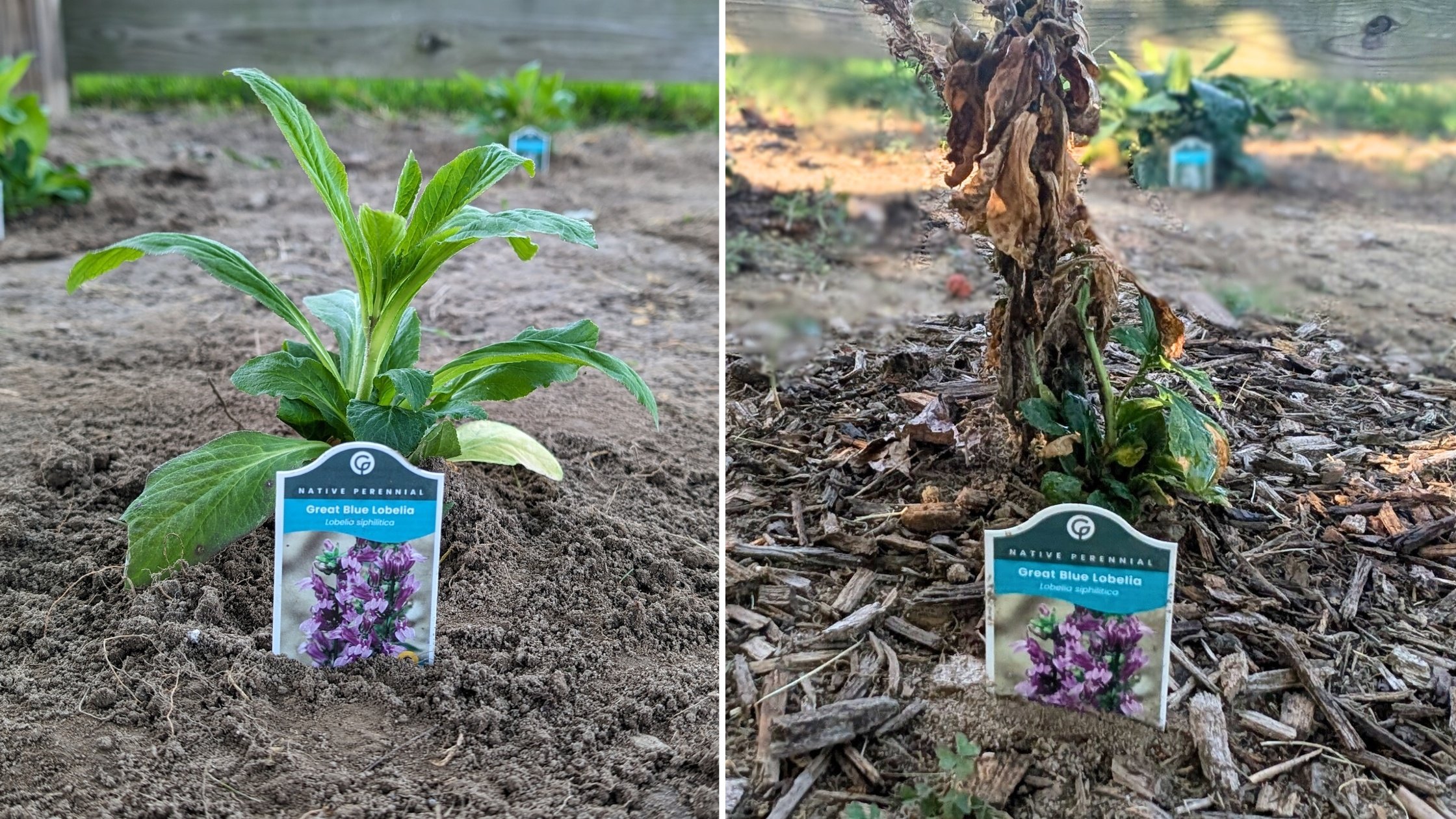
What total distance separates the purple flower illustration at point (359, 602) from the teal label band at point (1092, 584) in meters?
0.80

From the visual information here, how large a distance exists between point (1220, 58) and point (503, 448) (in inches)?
90.4

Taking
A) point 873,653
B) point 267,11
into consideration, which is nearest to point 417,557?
point 873,653

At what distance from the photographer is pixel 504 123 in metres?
4.86

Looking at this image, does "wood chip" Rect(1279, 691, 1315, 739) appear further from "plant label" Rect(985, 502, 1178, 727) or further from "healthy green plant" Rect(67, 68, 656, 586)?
"healthy green plant" Rect(67, 68, 656, 586)

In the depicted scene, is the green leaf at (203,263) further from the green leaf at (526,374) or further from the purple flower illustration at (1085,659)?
the purple flower illustration at (1085,659)

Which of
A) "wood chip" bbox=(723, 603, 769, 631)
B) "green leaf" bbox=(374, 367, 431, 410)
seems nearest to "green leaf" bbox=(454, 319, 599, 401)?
"green leaf" bbox=(374, 367, 431, 410)

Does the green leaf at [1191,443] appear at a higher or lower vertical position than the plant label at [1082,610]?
higher

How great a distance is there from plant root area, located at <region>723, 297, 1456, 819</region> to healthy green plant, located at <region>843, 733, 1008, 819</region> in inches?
0.4

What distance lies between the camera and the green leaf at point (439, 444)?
1.71 metres

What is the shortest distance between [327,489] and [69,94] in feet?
16.4

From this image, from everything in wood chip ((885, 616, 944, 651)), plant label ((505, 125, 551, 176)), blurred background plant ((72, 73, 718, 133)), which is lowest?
wood chip ((885, 616, 944, 651))

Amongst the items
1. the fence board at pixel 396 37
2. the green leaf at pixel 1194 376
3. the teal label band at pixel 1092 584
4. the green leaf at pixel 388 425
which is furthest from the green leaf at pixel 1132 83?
the fence board at pixel 396 37

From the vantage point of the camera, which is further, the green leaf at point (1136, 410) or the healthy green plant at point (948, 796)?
the green leaf at point (1136, 410)

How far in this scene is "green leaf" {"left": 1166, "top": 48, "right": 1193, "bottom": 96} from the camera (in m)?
3.32
